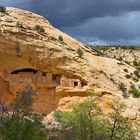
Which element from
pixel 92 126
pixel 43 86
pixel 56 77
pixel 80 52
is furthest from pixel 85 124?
pixel 80 52

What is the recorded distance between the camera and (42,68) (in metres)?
49.5

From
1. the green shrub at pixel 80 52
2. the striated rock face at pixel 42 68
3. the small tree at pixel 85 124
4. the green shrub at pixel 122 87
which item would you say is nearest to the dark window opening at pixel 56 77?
the striated rock face at pixel 42 68

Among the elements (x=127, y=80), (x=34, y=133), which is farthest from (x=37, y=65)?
(x=34, y=133)

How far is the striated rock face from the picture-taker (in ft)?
159

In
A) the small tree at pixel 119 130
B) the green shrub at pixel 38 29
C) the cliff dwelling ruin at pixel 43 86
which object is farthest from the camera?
the green shrub at pixel 38 29

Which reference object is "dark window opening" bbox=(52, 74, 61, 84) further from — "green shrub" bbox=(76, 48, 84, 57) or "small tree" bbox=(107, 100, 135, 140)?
"small tree" bbox=(107, 100, 135, 140)

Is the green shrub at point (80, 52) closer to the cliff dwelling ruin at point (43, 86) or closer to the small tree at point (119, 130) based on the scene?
the cliff dwelling ruin at point (43, 86)

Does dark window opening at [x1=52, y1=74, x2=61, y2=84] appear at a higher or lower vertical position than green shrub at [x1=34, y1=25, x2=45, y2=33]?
lower

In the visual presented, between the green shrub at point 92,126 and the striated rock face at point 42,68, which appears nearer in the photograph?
the green shrub at point 92,126

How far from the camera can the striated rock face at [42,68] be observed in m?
48.4

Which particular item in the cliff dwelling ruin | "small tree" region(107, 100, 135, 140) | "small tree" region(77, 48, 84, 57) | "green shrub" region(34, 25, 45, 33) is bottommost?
"small tree" region(107, 100, 135, 140)

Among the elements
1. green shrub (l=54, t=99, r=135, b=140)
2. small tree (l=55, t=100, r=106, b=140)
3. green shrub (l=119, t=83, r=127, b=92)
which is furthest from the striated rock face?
green shrub (l=54, t=99, r=135, b=140)

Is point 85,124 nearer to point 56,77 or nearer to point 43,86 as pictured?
point 43,86

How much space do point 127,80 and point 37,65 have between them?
9.26 meters
